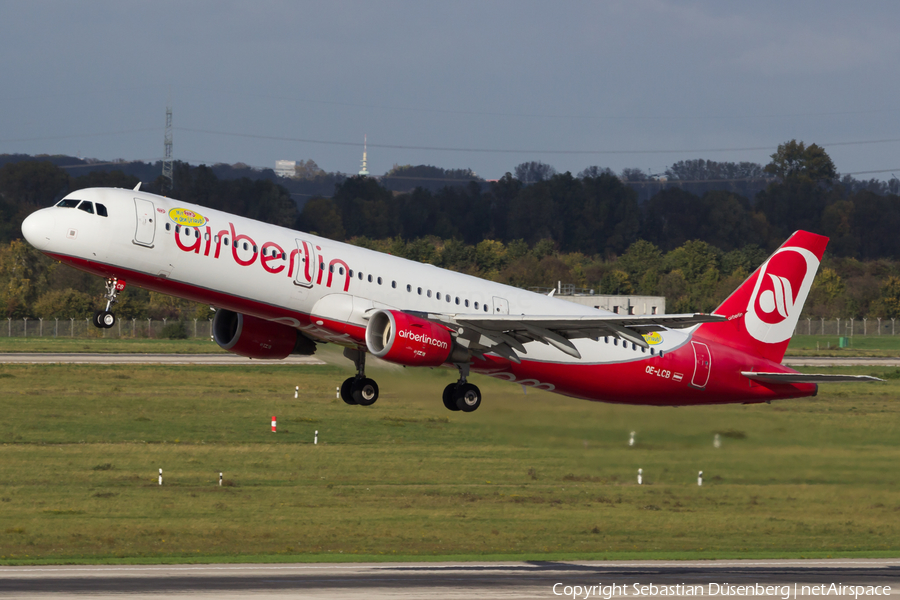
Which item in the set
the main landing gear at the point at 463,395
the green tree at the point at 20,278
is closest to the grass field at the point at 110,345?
the green tree at the point at 20,278

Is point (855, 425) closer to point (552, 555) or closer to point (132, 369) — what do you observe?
point (552, 555)

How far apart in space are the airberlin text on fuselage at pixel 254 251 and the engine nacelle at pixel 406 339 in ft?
6.97

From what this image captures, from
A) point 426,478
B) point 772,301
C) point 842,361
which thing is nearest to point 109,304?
point 772,301

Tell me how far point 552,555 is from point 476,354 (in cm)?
2758

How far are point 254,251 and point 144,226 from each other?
390 cm

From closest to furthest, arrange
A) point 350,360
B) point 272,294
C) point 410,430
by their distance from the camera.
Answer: point 272,294 → point 350,360 → point 410,430

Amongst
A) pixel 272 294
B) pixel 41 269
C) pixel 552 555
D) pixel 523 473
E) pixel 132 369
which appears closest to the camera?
pixel 272 294

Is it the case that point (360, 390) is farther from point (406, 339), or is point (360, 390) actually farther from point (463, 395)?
point (406, 339)

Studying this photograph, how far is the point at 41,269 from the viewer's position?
15250cm

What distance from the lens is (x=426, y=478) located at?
265 feet

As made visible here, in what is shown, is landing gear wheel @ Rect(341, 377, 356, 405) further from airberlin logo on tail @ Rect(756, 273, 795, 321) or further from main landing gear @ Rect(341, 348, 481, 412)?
airberlin logo on tail @ Rect(756, 273, 795, 321)

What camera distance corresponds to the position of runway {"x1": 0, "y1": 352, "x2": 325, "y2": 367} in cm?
10931

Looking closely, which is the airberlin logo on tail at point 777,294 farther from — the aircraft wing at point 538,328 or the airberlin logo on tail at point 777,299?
the aircraft wing at point 538,328

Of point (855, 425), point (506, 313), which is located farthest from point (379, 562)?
point (855, 425)
